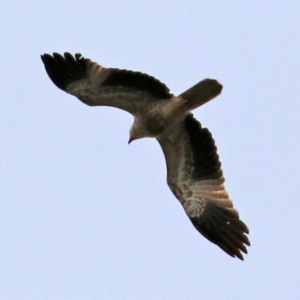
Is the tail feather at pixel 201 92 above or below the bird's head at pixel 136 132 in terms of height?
above

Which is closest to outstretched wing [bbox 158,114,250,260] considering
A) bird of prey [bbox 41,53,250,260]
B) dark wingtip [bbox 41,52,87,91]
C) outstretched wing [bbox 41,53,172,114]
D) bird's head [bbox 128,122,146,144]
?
bird of prey [bbox 41,53,250,260]

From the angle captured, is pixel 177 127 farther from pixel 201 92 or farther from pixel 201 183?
pixel 201 183

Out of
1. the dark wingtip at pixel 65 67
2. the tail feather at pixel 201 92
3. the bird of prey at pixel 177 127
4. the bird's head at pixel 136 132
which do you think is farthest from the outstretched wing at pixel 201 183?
the dark wingtip at pixel 65 67

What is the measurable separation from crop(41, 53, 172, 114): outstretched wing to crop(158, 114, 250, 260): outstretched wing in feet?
2.27

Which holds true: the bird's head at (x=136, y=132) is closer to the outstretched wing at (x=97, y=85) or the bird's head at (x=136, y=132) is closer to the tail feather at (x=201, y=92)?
the outstretched wing at (x=97, y=85)

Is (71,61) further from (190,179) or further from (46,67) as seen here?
(190,179)

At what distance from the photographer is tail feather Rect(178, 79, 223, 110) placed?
43.2 feet

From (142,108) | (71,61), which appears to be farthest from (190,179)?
(71,61)

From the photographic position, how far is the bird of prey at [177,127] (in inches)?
523

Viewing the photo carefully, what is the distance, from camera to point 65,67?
13.4 metres

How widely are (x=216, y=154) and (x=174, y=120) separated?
81 cm

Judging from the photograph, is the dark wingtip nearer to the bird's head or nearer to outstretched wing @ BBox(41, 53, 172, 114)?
outstretched wing @ BBox(41, 53, 172, 114)

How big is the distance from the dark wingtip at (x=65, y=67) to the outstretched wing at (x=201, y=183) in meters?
1.59

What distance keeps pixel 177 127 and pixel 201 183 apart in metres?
0.93
